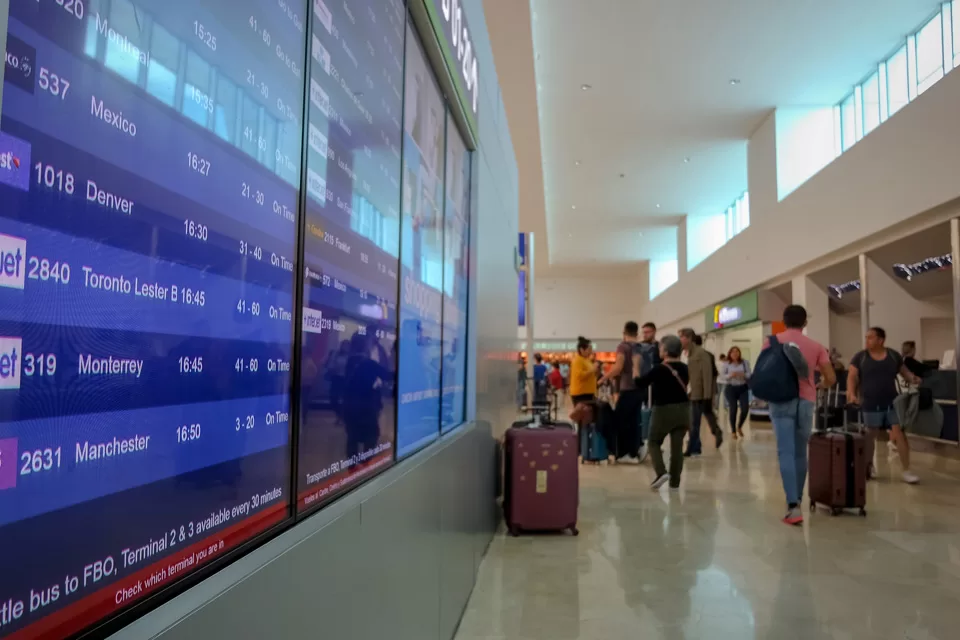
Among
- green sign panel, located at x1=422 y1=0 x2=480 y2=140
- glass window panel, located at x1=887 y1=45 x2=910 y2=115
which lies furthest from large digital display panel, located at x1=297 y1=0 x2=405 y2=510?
glass window panel, located at x1=887 y1=45 x2=910 y2=115

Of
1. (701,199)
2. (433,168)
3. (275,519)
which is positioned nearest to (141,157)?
(275,519)

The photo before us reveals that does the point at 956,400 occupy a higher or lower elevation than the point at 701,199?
lower

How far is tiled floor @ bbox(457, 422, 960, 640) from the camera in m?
3.08

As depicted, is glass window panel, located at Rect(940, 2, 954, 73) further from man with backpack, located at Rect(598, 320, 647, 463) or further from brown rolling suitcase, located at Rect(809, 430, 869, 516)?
brown rolling suitcase, located at Rect(809, 430, 869, 516)

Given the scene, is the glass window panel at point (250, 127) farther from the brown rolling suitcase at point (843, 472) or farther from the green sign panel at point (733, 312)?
the green sign panel at point (733, 312)

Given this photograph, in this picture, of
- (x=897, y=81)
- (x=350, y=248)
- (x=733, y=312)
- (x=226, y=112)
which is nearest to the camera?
(x=226, y=112)

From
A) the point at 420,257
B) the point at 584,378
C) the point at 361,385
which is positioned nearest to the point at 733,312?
the point at 584,378

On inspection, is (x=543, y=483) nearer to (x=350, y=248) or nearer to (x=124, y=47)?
(x=350, y=248)

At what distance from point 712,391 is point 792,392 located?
4.02 metres

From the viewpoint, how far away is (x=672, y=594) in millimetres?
3516

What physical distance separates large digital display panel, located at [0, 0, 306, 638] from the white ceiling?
7.80 m

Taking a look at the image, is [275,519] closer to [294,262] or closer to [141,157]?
[294,262]

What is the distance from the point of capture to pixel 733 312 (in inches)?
696

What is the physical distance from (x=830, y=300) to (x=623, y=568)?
36.0 feet
